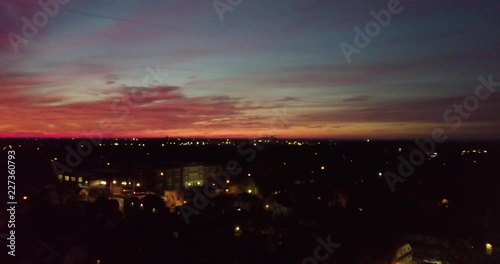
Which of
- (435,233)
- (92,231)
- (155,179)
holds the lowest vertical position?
(435,233)

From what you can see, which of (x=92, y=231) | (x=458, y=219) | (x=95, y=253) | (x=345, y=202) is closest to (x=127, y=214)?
Result: (x=92, y=231)

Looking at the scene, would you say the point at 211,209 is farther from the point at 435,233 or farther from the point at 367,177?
the point at 367,177

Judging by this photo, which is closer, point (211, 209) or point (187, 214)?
point (187, 214)

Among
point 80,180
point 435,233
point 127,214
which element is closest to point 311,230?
point 435,233

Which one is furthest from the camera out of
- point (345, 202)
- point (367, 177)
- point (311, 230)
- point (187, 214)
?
point (367, 177)

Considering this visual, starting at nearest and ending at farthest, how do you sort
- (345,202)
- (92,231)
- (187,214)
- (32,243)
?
(32,243), (92,231), (187,214), (345,202)

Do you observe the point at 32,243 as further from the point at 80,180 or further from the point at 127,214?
the point at 80,180

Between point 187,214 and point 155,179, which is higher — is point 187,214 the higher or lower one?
the lower one

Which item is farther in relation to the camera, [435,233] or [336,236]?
[435,233]

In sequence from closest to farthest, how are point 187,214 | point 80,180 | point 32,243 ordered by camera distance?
point 32,243, point 187,214, point 80,180
